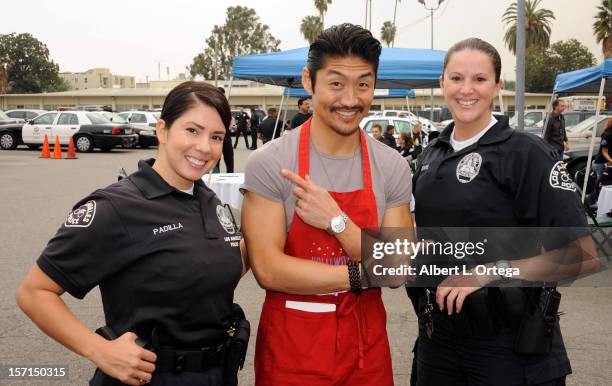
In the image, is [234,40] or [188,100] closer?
[188,100]

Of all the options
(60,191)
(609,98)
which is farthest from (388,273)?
(609,98)

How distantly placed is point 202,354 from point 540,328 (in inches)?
42.0

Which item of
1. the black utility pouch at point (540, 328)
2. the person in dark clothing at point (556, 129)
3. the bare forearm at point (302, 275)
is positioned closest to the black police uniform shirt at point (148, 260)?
the bare forearm at point (302, 275)

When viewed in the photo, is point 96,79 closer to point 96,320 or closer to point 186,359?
point 96,320

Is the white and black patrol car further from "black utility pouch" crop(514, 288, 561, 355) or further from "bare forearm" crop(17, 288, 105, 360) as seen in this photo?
"black utility pouch" crop(514, 288, 561, 355)

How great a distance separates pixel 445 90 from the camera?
2219mm

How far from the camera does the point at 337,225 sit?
181 cm

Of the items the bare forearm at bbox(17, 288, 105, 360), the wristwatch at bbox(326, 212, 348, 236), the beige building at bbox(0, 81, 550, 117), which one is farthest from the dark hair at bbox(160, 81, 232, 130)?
the beige building at bbox(0, 81, 550, 117)

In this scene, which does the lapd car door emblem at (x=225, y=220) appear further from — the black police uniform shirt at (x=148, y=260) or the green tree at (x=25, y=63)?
the green tree at (x=25, y=63)

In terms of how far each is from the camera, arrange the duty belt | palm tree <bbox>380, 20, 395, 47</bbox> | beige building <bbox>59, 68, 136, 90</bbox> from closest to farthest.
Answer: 1. the duty belt
2. palm tree <bbox>380, 20, 395, 47</bbox>
3. beige building <bbox>59, 68, 136, 90</bbox>

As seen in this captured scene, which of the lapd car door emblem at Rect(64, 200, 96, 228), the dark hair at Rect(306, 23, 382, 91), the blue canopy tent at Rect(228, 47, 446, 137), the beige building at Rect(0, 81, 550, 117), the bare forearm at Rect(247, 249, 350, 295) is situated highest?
the beige building at Rect(0, 81, 550, 117)

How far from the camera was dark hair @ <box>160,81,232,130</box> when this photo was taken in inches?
72.9

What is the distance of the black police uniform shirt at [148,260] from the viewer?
164 centimetres

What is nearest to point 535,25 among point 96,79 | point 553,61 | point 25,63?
point 553,61
